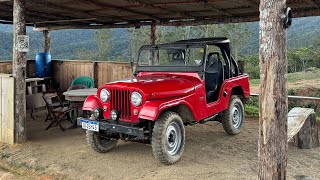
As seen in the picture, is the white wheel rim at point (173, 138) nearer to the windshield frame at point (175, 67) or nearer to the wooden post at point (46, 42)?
the windshield frame at point (175, 67)

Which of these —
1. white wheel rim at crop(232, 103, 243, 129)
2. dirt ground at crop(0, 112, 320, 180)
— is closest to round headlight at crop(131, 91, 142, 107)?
dirt ground at crop(0, 112, 320, 180)

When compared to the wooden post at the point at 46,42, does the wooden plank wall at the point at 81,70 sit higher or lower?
lower

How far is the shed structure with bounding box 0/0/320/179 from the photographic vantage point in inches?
128

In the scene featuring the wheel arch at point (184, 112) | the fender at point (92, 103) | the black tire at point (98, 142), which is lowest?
the black tire at point (98, 142)

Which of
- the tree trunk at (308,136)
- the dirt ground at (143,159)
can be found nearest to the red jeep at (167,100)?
the dirt ground at (143,159)

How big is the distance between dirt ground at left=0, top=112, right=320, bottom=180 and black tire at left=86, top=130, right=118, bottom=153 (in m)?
0.12

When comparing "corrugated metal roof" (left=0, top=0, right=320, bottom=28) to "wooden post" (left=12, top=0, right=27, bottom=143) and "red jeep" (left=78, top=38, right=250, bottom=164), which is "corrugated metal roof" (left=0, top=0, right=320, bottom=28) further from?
→ "red jeep" (left=78, top=38, right=250, bottom=164)

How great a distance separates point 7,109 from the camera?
619 centimetres

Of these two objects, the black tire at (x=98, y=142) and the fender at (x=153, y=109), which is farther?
the black tire at (x=98, y=142)

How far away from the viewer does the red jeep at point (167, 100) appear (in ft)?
15.7

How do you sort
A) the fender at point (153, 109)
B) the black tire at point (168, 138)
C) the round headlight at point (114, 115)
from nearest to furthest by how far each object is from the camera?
the fender at point (153, 109), the black tire at point (168, 138), the round headlight at point (114, 115)

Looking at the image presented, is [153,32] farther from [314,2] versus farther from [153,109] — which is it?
[153,109]

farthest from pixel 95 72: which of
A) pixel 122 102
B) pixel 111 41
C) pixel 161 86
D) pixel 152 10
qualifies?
pixel 111 41

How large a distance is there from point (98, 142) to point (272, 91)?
3229 millimetres
